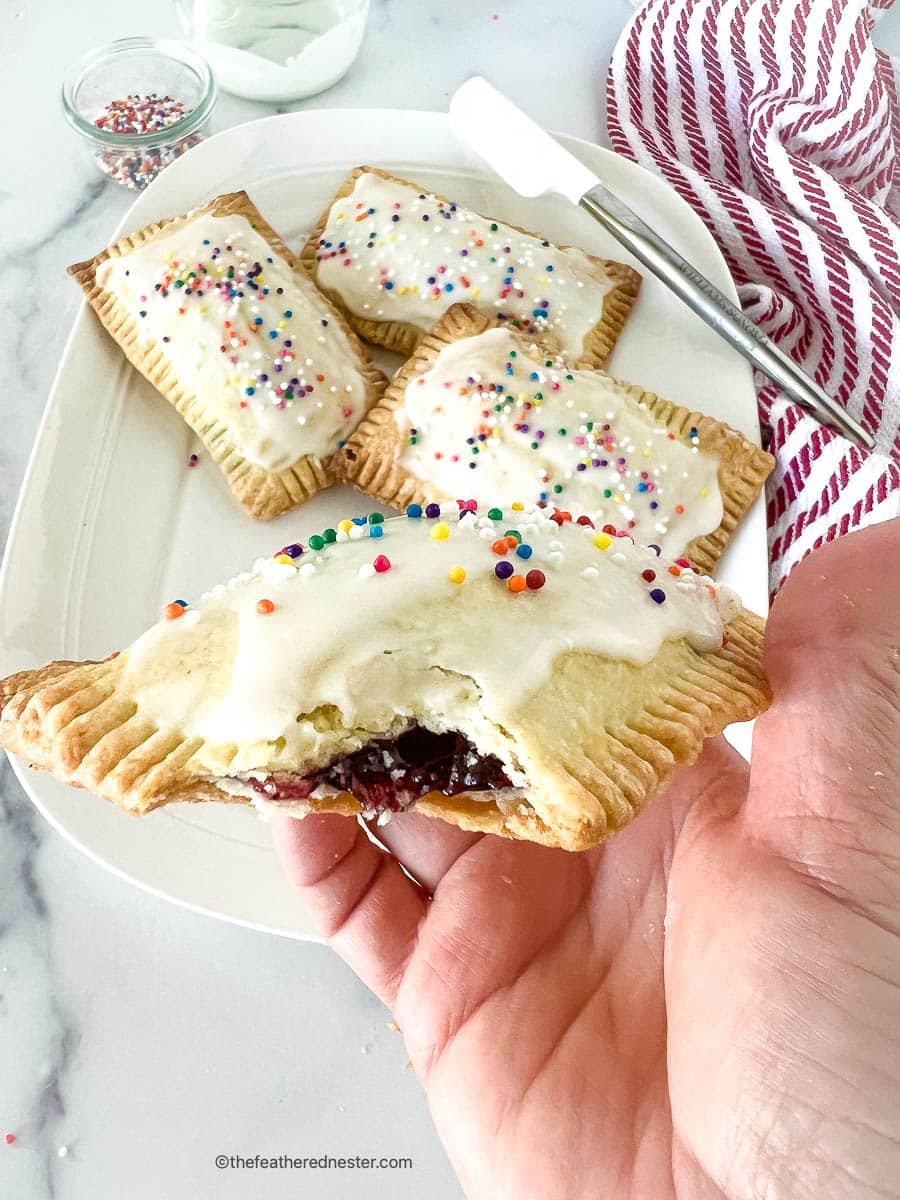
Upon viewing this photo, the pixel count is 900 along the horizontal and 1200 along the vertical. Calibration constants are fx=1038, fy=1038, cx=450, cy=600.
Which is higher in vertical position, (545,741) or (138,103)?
(138,103)

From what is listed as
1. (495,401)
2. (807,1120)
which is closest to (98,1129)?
(807,1120)

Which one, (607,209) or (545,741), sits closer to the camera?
(545,741)

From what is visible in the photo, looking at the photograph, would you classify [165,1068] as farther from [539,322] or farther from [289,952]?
[539,322]

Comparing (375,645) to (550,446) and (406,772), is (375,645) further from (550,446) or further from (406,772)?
(550,446)

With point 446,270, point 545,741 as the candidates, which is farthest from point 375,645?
point 446,270

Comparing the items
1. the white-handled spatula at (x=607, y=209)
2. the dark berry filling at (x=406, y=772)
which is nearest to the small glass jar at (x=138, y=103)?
the white-handled spatula at (x=607, y=209)
